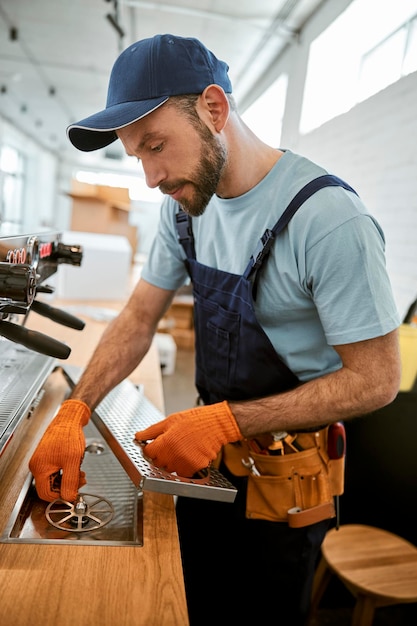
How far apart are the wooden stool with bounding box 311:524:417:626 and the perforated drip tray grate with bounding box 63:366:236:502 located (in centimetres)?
97

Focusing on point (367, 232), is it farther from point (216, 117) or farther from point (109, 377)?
point (109, 377)

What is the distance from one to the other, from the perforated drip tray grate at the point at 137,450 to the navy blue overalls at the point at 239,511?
0.21m

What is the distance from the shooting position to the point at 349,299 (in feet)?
3.08

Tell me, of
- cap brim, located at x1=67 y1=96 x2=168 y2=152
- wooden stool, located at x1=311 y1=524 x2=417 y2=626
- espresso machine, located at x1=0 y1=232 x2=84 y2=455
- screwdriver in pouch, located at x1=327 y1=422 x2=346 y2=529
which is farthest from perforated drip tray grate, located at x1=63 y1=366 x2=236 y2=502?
wooden stool, located at x1=311 y1=524 x2=417 y2=626

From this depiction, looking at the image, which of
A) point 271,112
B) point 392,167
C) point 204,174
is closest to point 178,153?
point 204,174

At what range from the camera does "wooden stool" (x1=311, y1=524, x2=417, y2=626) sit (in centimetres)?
156

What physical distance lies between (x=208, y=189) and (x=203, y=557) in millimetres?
956

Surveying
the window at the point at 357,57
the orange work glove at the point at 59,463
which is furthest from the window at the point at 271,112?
the orange work glove at the point at 59,463

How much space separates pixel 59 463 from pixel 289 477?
521 millimetres

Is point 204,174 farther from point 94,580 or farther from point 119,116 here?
point 94,580

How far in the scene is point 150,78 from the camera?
94 cm

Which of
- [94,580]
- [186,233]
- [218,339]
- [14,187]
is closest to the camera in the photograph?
[94,580]

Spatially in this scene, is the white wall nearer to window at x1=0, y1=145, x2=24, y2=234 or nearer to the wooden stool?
the wooden stool

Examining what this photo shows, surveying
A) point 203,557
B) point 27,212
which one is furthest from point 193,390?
point 27,212
